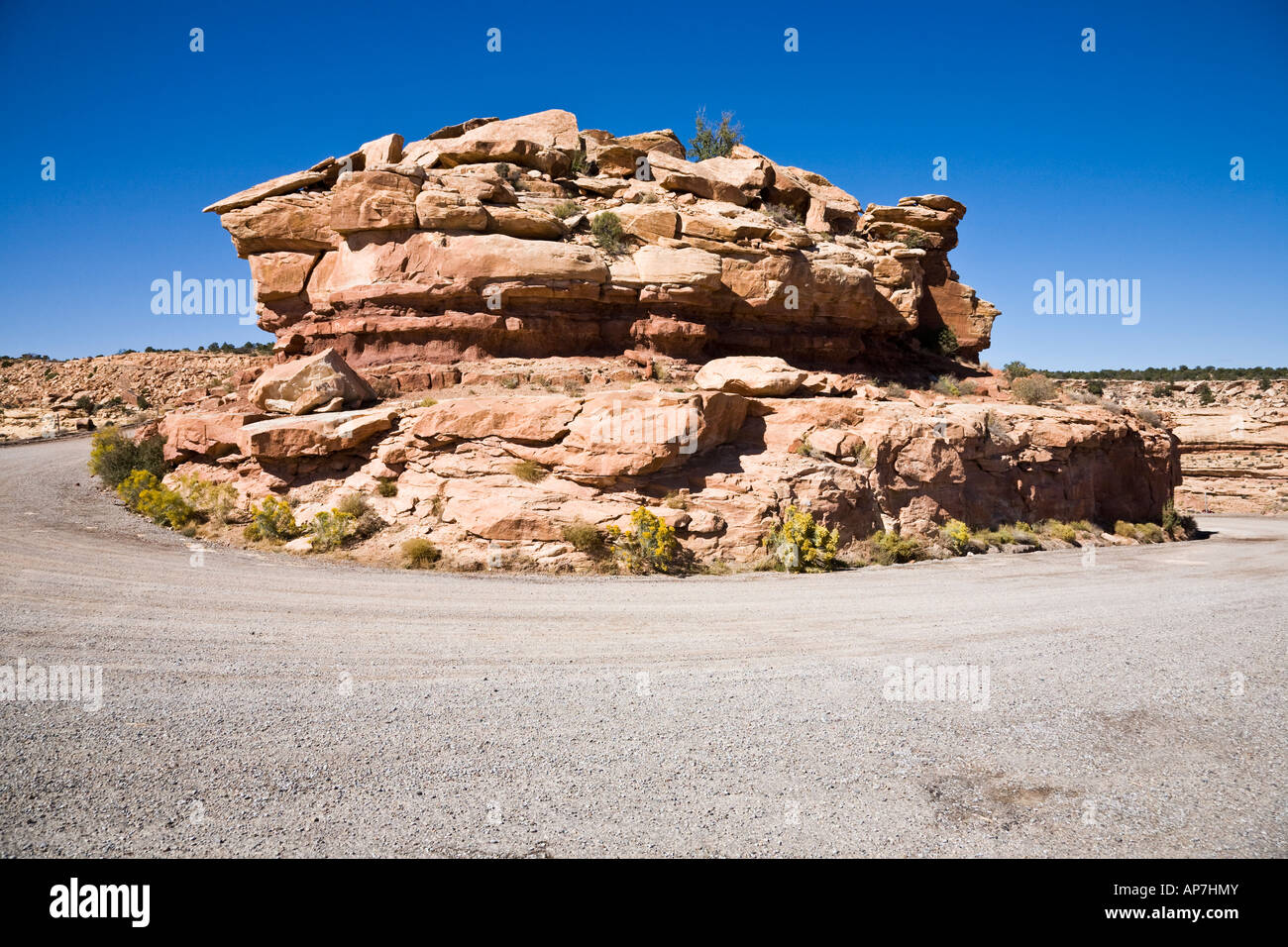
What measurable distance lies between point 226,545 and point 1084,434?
21.9m

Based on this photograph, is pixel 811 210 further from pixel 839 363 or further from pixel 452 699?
pixel 452 699

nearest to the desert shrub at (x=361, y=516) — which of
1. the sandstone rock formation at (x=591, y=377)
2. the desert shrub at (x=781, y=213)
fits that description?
the sandstone rock formation at (x=591, y=377)

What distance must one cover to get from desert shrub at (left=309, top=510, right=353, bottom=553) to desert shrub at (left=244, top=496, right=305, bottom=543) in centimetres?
78

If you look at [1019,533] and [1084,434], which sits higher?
[1084,434]

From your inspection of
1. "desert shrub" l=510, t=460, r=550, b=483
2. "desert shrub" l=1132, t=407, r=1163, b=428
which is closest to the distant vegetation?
"desert shrub" l=1132, t=407, r=1163, b=428

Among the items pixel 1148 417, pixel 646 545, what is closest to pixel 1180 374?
pixel 1148 417

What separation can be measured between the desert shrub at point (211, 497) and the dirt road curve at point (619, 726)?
4804mm

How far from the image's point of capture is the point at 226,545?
12.1m

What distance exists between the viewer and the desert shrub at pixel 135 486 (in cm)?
1452

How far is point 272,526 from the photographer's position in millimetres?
12242

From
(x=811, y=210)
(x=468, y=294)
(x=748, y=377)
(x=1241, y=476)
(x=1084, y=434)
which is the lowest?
(x=1241, y=476)
